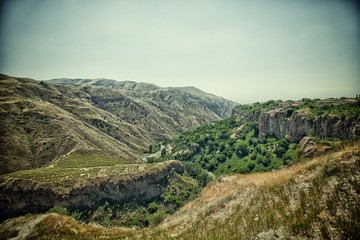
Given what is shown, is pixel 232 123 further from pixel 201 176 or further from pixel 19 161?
pixel 19 161

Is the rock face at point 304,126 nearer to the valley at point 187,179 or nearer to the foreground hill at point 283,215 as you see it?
the valley at point 187,179

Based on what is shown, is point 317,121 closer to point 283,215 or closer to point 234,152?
point 234,152

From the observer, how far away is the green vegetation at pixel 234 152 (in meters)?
52.5

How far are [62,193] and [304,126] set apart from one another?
233 ft

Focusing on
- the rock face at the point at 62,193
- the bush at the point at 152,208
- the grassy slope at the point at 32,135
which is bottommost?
the bush at the point at 152,208

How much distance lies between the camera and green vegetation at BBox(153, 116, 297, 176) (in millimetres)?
52469

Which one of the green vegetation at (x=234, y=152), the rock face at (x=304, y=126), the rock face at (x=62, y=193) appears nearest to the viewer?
the rock face at (x=304, y=126)

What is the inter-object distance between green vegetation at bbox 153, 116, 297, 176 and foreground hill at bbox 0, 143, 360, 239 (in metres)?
39.4

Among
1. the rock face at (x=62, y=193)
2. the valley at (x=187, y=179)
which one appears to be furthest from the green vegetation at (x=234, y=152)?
the rock face at (x=62, y=193)

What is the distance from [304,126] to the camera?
157 ft

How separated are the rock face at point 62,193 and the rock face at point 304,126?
53.3 meters

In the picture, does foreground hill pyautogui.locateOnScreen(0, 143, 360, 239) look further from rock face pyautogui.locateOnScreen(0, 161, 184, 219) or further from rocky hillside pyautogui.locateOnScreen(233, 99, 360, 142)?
rock face pyautogui.locateOnScreen(0, 161, 184, 219)

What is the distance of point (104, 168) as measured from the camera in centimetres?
5138

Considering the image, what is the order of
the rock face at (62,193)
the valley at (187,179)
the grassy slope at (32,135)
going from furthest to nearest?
the grassy slope at (32,135) → the rock face at (62,193) → the valley at (187,179)
